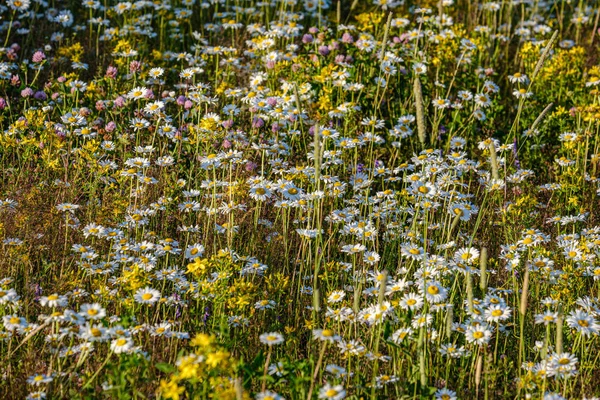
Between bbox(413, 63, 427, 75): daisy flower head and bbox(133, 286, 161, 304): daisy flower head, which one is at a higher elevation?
bbox(413, 63, 427, 75): daisy flower head

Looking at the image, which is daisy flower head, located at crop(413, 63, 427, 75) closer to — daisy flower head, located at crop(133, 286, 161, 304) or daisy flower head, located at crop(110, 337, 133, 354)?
daisy flower head, located at crop(133, 286, 161, 304)

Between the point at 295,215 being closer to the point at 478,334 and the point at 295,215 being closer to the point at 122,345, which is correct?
the point at 478,334

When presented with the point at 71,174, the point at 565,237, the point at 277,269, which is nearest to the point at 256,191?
the point at 277,269

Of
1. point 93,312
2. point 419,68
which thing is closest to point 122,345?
point 93,312

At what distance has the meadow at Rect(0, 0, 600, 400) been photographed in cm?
302

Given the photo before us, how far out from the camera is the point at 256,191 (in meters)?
4.09

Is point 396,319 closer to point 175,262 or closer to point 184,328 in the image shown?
point 184,328

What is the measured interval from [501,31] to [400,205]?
331 cm

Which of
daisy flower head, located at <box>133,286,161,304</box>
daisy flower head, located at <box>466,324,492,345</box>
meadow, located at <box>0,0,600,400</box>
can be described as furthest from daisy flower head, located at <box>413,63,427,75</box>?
daisy flower head, located at <box>133,286,161,304</box>

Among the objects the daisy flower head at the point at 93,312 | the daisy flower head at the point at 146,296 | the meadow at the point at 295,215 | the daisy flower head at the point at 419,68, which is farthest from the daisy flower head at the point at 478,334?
the daisy flower head at the point at 419,68

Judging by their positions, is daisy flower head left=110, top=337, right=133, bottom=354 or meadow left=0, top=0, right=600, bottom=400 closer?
daisy flower head left=110, top=337, right=133, bottom=354

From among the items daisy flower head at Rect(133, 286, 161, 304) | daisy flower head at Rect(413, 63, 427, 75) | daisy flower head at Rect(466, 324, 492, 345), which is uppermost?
daisy flower head at Rect(413, 63, 427, 75)

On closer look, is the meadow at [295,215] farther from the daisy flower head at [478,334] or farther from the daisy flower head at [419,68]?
the daisy flower head at [419,68]

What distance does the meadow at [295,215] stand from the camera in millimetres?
3018
